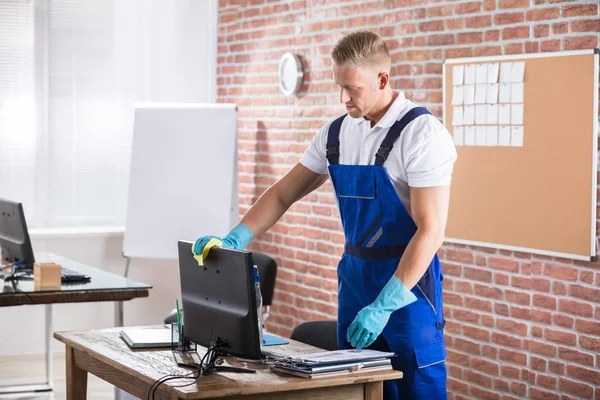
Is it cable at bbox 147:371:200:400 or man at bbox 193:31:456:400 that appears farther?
man at bbox 193:31:456:400

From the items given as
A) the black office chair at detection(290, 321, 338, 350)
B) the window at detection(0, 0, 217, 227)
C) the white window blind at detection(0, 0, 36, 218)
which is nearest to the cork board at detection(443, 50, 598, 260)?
→ the black office chair at detection(290, 321, 338, 350)

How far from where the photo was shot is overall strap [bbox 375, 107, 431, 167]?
3027 millimetres

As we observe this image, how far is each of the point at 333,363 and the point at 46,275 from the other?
2122mm

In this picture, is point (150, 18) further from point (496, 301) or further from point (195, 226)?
point (496, 301)

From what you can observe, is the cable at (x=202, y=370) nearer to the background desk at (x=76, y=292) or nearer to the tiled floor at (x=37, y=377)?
the background desk at (x=76, y=292)

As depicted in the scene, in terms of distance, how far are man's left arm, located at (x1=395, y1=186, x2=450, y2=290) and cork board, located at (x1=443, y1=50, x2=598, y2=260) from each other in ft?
4.44

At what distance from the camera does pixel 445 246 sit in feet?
15.9

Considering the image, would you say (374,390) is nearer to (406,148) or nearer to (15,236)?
(406,148)

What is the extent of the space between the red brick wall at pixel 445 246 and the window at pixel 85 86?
0.34 meters

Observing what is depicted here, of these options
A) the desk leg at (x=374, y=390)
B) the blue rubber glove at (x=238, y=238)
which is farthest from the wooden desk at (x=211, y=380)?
the blue rubber glove at (x=238, y=238)

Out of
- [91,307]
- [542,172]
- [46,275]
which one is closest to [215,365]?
[46,275]

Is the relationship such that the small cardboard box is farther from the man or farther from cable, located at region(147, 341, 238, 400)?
cable, located at region(147, 341, 238, 400)

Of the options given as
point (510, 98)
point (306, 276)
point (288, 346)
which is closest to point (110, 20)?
point (306, 276)

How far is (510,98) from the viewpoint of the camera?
173 inches
